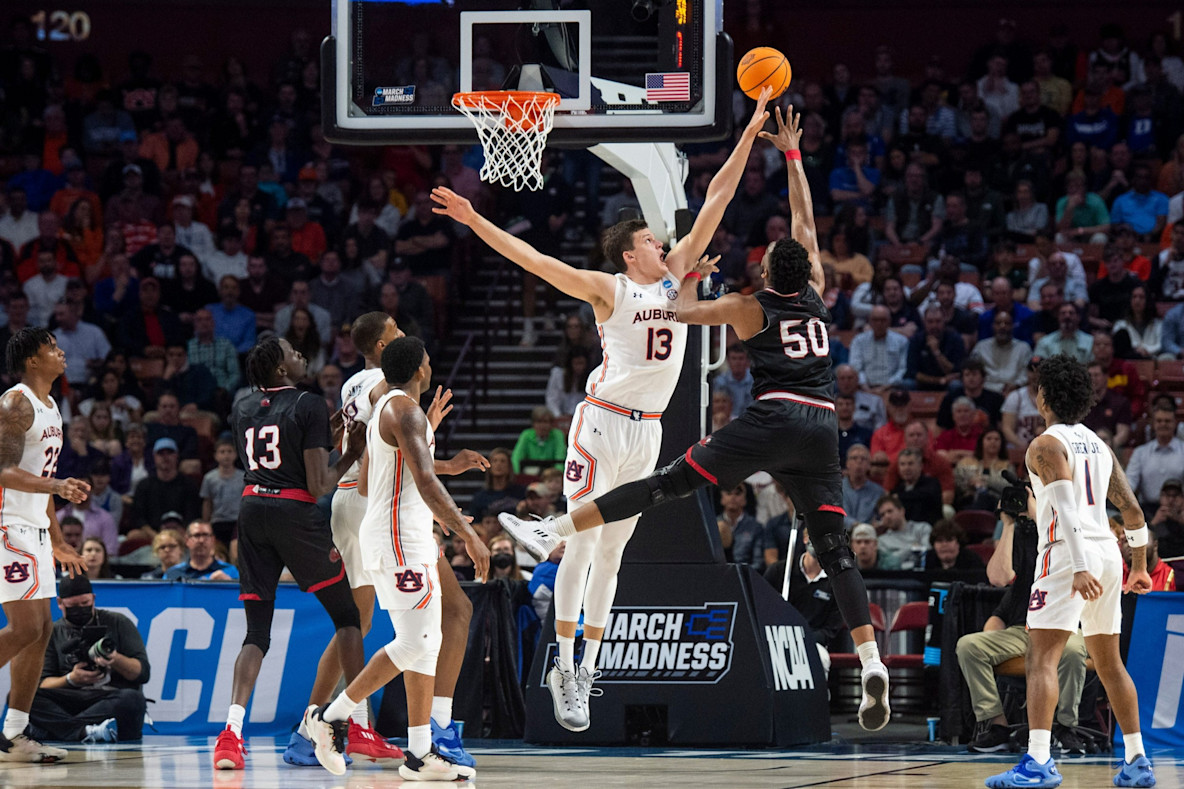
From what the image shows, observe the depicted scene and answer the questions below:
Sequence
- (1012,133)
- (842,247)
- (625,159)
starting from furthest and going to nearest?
(1012,133) → (842,247) → (625,159)

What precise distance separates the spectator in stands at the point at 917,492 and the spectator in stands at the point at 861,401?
4.72 feet

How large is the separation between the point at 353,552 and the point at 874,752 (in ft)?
12.0

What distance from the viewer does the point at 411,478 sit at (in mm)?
8008

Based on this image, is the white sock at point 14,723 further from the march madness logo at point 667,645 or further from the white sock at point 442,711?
the march madness logo at point 667,645

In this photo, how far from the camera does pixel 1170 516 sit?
41.9ft

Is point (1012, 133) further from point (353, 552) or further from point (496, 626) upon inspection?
point (353, 552)

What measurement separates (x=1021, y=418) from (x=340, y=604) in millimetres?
8174

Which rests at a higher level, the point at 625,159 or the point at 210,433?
the point at 625,159

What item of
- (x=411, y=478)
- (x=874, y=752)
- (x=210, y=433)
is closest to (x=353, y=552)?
(x=411, y=478)

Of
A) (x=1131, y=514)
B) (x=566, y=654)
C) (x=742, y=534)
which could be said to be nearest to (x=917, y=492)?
(x=742, y=534)

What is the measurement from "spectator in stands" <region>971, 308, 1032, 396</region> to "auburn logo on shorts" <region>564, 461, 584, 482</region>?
26.8 feet

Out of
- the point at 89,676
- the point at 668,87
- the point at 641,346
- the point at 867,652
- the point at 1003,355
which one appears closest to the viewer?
the point at 867,652

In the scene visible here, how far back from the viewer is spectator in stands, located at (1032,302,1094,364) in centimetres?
1551

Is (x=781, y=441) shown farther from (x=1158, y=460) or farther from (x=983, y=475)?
(x=1158, y=460)
